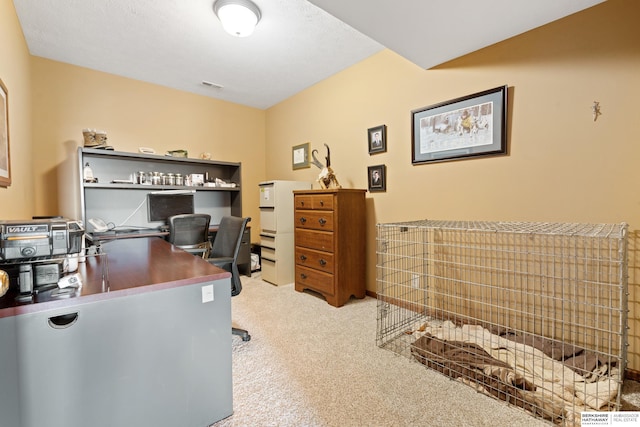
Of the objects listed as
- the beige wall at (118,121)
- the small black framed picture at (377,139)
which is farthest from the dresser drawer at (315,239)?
the beige wall at (118,121)

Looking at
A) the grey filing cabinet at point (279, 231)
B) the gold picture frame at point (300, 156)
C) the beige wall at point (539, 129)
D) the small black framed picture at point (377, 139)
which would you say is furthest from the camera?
the gold picture frame at point (300, 156)

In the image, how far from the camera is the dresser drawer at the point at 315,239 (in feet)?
9.34

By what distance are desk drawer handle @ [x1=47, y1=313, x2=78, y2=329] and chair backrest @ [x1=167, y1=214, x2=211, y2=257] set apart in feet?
4.85

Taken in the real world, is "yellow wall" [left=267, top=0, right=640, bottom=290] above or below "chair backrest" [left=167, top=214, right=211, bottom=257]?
above

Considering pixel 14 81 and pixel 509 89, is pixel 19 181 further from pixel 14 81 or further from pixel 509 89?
pixel 509 89

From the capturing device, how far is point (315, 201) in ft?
9.80

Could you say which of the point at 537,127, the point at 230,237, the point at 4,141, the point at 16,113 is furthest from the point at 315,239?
the point at 16,113

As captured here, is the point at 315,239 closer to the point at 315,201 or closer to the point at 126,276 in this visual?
the point at 315,201

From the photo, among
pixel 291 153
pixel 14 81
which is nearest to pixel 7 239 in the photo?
pixel 14 81

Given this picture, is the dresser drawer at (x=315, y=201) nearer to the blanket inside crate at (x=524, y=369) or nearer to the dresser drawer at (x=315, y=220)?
the dresser drawer at (x=315, y=220)

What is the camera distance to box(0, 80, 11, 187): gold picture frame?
179 centimetres

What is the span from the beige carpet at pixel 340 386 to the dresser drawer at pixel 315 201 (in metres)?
1.11

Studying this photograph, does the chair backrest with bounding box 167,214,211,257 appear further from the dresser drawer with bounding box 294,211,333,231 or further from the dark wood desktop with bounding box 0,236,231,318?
the dresser drawer with bounding box 294,211,333,231

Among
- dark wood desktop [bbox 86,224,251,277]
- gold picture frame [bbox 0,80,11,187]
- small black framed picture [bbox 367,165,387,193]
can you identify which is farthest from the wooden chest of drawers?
gold picture frame [bbox 0,80,11,187]
